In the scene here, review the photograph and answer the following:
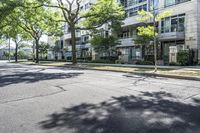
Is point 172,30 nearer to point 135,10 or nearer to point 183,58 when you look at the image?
point 183,58

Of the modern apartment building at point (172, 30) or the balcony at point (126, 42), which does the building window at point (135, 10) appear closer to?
the modern apartment building at point (172, 30)

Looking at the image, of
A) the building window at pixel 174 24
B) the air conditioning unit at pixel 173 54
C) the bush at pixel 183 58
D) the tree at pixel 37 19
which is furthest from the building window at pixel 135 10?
the bush at pixel 183 58

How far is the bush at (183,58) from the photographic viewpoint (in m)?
23.4

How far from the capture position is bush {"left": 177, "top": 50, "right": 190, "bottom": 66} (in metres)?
23.4

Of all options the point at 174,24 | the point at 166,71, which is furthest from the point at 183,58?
the point at 166,71

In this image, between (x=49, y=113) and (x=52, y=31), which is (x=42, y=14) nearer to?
(x=52, y=31)

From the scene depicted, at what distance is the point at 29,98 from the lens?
705cm

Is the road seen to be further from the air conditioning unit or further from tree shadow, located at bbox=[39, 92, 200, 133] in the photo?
the air conditioning unit

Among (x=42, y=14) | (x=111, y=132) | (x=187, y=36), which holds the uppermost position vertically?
(x=42, y=14)

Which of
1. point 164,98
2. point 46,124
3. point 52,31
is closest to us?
point 46,124

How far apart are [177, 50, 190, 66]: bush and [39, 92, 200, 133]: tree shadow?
17.8m

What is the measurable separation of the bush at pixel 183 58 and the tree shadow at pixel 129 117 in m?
17.8

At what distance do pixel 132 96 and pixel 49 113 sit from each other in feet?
9.52

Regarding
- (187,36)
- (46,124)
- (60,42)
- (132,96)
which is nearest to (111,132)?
(46,124)
